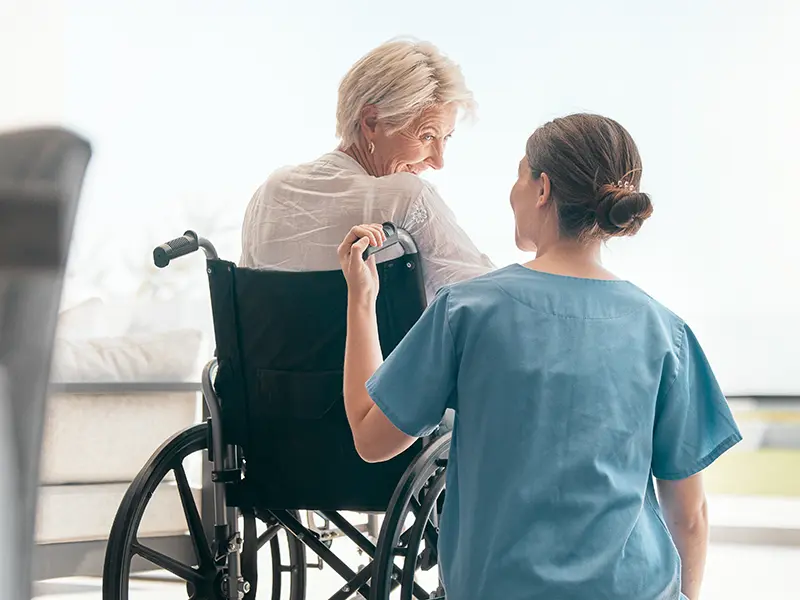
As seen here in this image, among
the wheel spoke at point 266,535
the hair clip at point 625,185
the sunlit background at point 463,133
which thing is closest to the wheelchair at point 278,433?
the wheel spoke at point 266,535

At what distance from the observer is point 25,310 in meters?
2.34

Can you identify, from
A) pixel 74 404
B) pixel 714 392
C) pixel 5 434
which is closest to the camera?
pixel 714 392

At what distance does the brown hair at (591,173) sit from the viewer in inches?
38.4

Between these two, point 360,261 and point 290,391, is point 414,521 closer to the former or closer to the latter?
point 290,391

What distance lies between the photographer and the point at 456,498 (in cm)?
100

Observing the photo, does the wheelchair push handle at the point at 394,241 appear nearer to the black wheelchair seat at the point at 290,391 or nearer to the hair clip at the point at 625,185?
the black wheelchair seat at the point at 290,391

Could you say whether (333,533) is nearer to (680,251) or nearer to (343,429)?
(343,429)

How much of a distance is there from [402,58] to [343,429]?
62 cm

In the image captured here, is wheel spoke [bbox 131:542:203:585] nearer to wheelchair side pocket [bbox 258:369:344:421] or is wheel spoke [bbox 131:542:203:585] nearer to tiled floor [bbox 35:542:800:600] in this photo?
wheelchair side pocket [bbox 258:369:344:421]

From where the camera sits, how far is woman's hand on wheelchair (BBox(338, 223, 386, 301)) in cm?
118

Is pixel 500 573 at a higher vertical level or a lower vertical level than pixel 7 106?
lower

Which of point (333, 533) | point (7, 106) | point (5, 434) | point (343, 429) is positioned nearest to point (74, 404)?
point (5, 434)

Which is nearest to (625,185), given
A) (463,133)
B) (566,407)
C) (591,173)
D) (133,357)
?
(591,173)

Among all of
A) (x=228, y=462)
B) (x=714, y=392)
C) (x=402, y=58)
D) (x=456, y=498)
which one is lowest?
(x=228, y=462)
